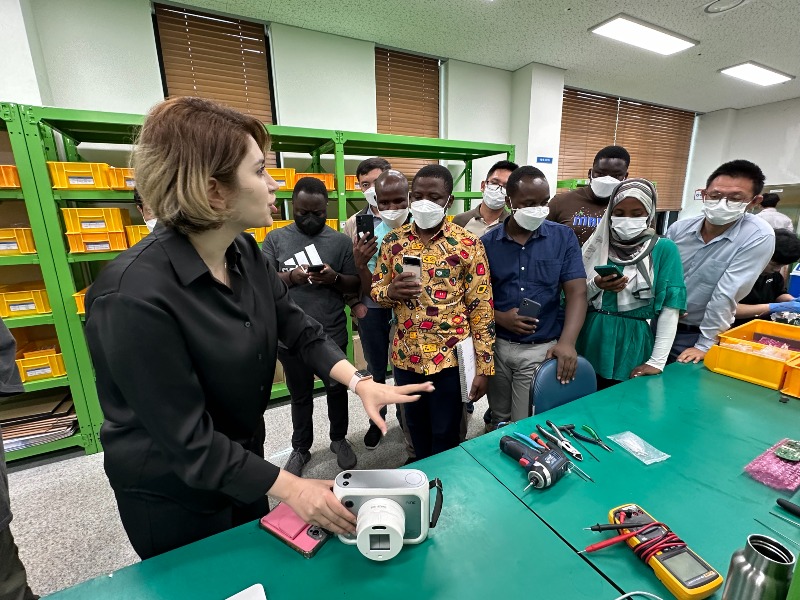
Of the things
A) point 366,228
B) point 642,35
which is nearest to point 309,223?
point 366,228

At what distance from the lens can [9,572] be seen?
3.42 feet

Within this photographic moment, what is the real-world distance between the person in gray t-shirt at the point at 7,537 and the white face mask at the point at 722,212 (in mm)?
2846

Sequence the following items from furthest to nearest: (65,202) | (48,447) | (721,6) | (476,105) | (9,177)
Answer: (476,105), (721,6), (65,202), (48,447), (9,177)

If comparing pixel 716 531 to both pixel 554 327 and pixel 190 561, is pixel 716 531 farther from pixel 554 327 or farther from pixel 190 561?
pixel 190 561

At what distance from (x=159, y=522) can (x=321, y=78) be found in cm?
343

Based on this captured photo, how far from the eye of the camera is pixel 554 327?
1704 mm

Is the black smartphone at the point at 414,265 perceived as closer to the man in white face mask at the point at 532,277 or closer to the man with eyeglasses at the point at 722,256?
the man in white face mask at the point at 532,277

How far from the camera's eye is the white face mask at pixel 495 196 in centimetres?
262

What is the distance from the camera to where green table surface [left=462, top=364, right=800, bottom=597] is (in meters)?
0.77

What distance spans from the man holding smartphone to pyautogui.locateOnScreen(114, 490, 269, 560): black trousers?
91 centimetres

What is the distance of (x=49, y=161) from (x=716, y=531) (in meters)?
3.21

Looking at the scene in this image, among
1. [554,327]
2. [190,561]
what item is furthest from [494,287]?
[190,561]

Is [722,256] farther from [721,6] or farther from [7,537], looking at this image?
[7,537]

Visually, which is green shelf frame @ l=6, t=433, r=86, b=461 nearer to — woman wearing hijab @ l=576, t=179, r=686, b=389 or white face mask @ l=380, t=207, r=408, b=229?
white face mask @ l=380, t=207, r=408, b=229
